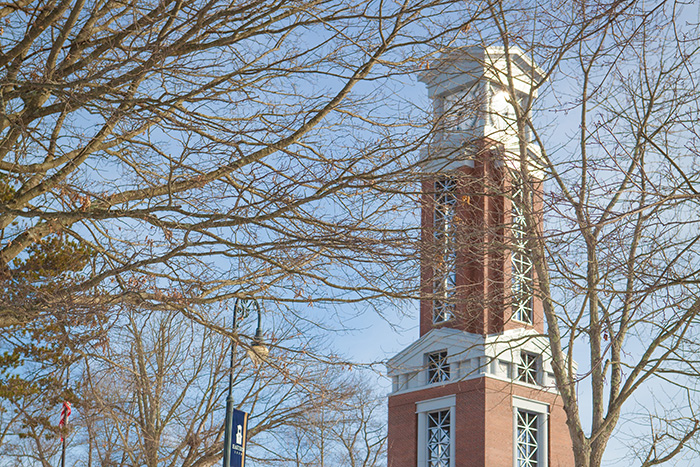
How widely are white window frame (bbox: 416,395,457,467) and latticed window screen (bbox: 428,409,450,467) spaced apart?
0.16 metres

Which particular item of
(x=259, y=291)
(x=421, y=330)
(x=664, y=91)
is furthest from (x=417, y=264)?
(x=421, y=330)

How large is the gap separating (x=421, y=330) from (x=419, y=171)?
2315 cm

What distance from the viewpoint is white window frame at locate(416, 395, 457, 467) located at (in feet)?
88.6

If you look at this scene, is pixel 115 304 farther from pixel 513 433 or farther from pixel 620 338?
pixel 513 433

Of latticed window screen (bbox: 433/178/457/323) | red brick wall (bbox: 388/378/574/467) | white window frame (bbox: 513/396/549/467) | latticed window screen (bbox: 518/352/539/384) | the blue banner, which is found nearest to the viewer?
latticed window screen (bbox: 433/178/457/323)

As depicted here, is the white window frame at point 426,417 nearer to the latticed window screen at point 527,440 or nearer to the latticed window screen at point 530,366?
the latticed window screen at point 527,440

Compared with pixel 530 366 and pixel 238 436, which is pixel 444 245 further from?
pixel 530 366

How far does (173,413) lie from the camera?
65.9 feet

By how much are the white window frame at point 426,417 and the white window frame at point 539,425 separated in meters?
2.01

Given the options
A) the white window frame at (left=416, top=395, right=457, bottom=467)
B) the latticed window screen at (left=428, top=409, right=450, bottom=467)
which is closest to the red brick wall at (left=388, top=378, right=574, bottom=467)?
the white window frame at (left=416, top=395, right=457, bottom=467)

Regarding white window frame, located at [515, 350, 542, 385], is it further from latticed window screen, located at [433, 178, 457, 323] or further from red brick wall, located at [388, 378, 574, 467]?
latticed window screen, located at [433, 178, 457, 323]

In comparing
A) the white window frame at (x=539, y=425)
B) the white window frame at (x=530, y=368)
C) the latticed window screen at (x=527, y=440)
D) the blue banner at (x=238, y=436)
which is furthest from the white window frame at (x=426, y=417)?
the blue banner at (x=238, y=436)

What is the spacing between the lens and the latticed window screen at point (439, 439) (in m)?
→ 27.0

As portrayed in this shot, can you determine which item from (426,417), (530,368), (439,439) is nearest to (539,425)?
(530,368)
